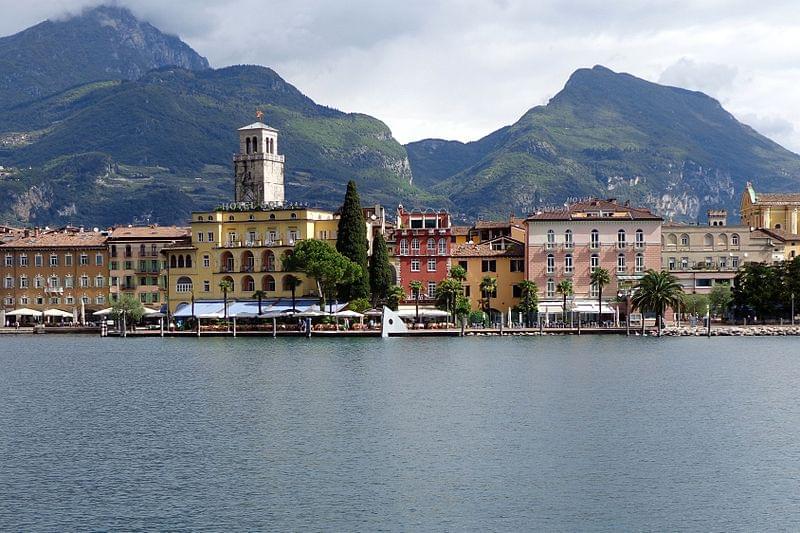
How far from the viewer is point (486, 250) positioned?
388 feet

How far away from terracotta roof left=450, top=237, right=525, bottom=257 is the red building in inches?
70.3

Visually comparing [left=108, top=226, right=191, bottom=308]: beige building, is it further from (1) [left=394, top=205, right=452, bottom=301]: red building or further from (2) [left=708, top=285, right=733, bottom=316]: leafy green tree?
(2) [left=708, top=285, right=733, bottom=316]: leafy green tree

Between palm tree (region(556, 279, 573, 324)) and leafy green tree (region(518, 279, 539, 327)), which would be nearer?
palm tree (region(556, 279, 573, 324))

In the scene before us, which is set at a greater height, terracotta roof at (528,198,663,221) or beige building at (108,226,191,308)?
terracotta roof at (528,198,663,221)

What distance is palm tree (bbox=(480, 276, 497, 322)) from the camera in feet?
362

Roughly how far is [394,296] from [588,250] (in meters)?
19.2

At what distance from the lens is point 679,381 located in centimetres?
6625

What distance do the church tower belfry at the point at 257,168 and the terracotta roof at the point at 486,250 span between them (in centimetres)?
2783

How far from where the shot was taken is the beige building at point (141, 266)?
124m

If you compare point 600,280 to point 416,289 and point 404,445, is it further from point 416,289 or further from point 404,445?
point 404,445

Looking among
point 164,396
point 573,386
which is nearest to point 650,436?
point 573,386

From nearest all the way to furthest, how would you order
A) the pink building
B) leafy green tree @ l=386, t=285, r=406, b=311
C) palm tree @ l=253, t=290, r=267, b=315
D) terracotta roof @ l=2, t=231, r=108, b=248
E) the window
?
leafy green tree @ l=386, t=285, r=406, b=311, palm tree @ l=253, t=290, r=267, b=315, the window, the pink building, terracotta roof @ l=2, t=231, r=108, b=248

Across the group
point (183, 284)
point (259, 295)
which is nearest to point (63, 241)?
point (183, 284)

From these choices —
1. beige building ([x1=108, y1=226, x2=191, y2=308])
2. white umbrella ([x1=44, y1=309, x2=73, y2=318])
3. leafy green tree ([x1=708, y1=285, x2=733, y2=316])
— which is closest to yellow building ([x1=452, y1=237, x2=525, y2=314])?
leafy green tree ([x1=708, y1=285, x2=733, y2=316])
